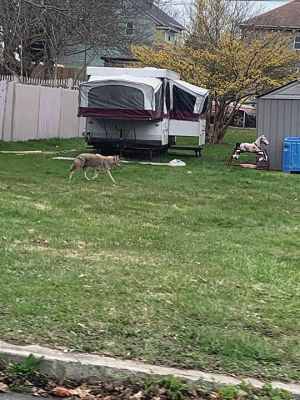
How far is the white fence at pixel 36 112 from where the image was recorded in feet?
71.1

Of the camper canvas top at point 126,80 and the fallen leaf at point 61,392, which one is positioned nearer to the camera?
the fallen leaf at point 61,392

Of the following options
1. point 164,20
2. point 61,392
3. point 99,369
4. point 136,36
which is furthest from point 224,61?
point 61,392

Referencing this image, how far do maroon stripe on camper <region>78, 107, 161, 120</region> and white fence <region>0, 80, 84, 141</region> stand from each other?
3.97 m

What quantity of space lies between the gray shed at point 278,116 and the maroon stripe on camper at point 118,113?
294cm

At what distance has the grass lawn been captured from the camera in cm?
453

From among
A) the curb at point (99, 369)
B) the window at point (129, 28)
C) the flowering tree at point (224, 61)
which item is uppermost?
the window at point (129, 28)

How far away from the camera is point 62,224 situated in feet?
28.4

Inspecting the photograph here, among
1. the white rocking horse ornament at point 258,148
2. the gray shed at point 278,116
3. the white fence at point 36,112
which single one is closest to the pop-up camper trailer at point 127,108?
the white rocking horse ornament at point 258,148

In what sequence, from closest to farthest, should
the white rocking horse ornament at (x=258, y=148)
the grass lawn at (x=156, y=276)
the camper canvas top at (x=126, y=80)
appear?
the grass lawn at (x=156, y=276) → the white rocking horse ornament at (x=258, y=148) → the camper canvas top at (x=126, y=80)

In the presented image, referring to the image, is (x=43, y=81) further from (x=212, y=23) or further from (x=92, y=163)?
(x=92, y=163)

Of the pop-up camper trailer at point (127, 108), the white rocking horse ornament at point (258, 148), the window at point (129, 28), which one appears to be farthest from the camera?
the window at point (129, 28)

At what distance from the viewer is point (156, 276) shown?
6160 millimetres

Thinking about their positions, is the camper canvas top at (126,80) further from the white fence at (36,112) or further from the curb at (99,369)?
the curb at (99,369)

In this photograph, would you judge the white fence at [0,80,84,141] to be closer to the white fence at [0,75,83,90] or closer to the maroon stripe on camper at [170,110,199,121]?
the white fence at [0,75,83,90]
